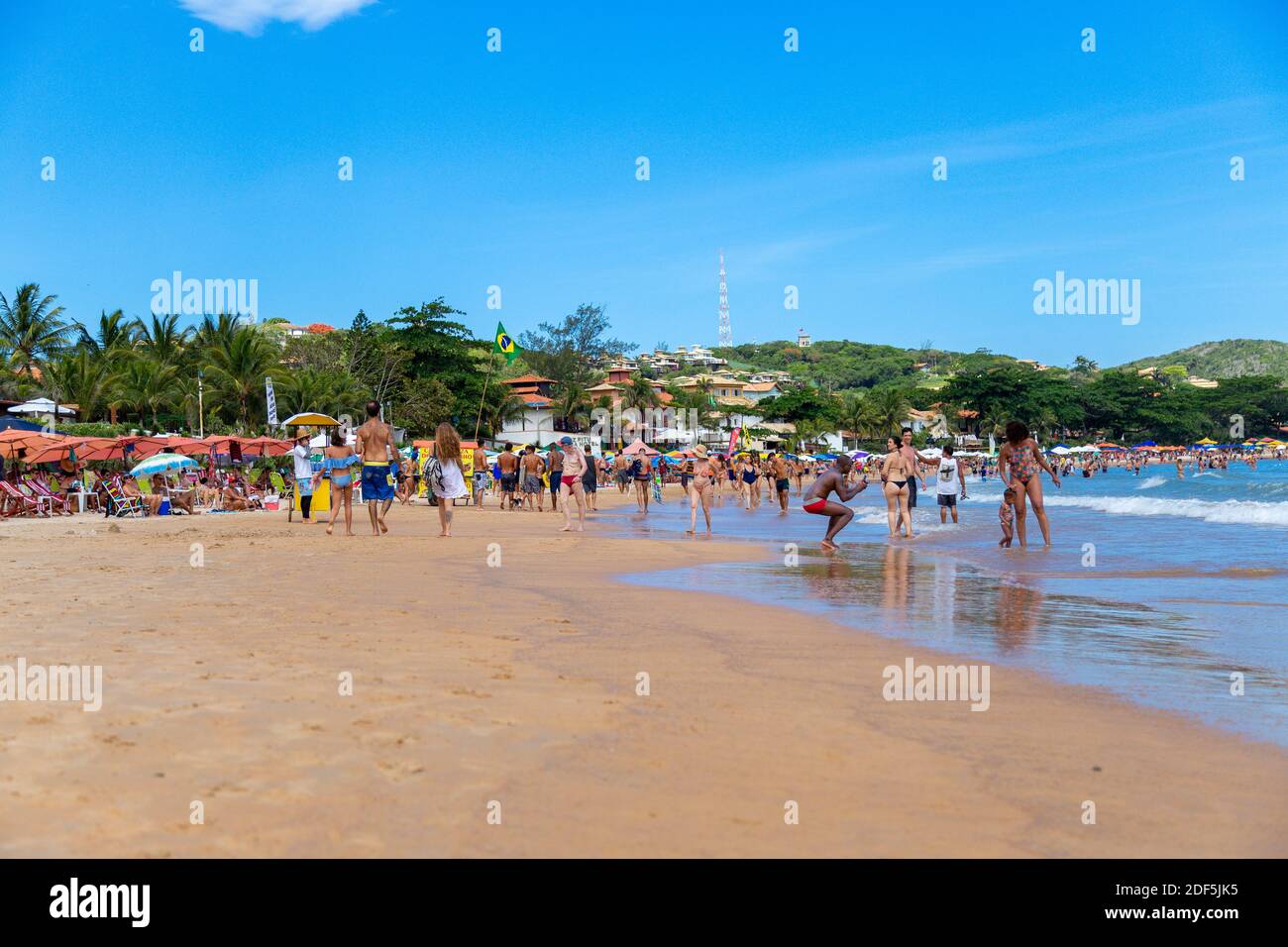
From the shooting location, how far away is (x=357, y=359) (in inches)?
2104

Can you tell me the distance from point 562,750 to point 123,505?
18.4 meters

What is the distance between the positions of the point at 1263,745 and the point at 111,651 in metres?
5.14

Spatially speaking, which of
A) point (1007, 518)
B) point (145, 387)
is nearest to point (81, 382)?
point (145, 387)

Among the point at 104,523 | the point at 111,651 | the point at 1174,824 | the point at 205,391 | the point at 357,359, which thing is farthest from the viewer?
the point at 357,359

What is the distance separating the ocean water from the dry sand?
0.50m

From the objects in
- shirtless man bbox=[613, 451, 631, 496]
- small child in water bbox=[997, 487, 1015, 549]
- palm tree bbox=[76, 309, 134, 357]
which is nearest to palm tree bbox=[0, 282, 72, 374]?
palm tree bbox=[76, 309, 134, 357]

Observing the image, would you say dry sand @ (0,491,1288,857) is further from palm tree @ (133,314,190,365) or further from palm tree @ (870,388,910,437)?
palm tree @ (870,388,910,437)

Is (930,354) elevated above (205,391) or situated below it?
above

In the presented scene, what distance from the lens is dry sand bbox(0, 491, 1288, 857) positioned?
2.81 metres

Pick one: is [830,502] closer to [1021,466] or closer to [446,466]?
[1021,466]

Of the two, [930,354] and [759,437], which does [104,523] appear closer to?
[759,437]

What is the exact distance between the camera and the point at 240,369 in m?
40.6

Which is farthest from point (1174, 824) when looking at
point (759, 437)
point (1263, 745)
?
point (759, 437)

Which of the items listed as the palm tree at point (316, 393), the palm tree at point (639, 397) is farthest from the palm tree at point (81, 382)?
the palm tree at point (639, 397)
